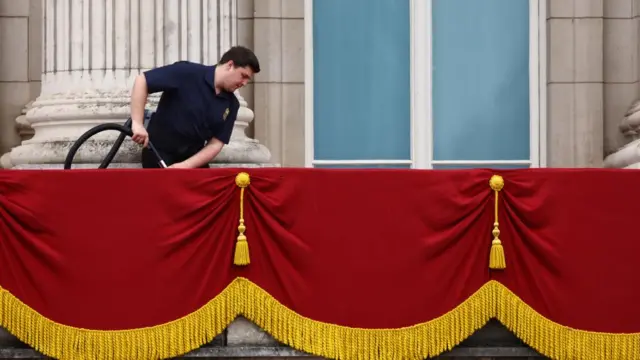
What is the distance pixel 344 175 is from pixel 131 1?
2543 mm

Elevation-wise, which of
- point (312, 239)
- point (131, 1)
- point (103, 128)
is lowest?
point (312, 239)

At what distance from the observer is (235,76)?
Answer: 10250mm

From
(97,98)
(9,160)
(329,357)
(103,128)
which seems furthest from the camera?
(9,160)

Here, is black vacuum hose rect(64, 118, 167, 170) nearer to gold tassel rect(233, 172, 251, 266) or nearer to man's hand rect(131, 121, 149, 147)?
man's hand rect(131, 121, 149, 147)

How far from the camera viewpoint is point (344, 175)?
966cm

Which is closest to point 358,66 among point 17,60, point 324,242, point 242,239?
point 17,60

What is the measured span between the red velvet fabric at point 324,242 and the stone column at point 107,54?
66.3 inches

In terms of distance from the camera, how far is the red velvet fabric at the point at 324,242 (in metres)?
9.53

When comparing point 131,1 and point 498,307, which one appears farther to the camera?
point 131,1

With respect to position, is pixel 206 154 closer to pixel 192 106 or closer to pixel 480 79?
pixel 192 106

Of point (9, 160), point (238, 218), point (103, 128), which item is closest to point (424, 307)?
point (238, 218)

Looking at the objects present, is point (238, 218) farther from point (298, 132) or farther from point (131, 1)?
point (298, 132)

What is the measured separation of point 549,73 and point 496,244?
14.0 feet

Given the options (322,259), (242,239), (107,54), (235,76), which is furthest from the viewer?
(107,54)
